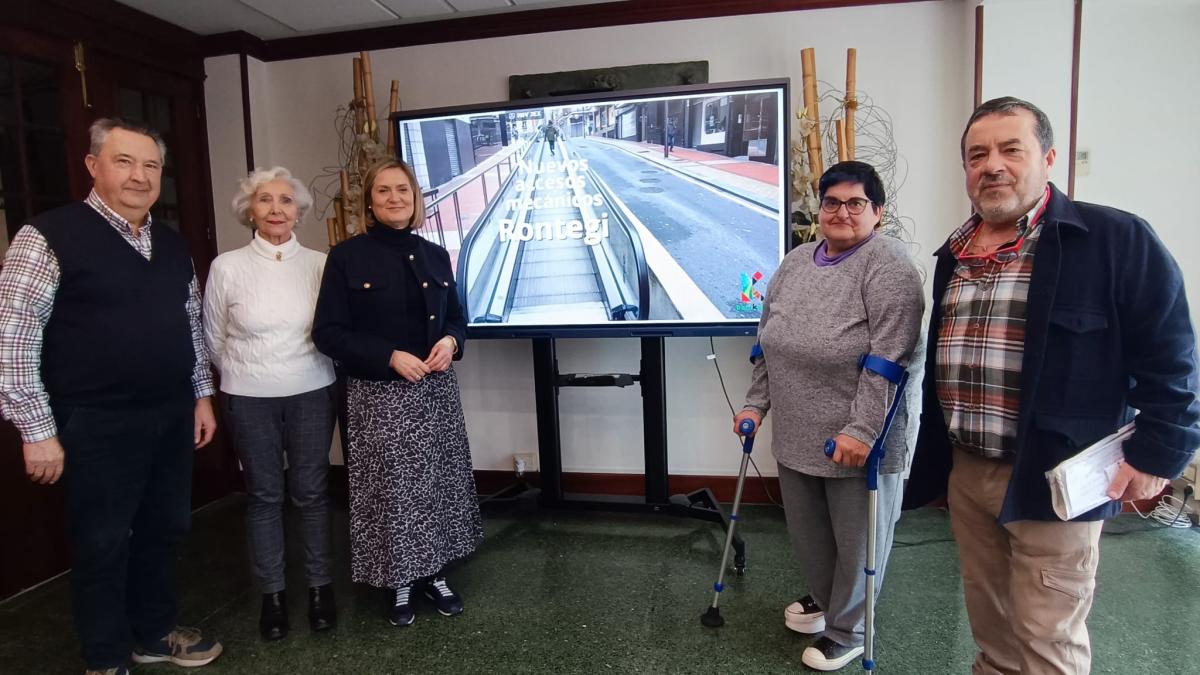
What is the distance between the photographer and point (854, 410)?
1738 millimetres

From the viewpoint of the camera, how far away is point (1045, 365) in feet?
4.37

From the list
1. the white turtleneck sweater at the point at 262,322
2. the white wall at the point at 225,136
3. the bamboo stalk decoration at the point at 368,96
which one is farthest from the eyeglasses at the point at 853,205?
the white wall at the point at 225,136

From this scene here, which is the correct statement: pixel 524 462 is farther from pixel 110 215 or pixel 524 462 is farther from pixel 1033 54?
pixel 1033 54

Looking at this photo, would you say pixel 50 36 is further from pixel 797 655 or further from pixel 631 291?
pixel 797 655

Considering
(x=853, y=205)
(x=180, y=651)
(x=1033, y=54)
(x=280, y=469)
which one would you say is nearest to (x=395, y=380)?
(x=280, y=469)

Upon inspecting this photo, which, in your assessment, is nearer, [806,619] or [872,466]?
[872,466]

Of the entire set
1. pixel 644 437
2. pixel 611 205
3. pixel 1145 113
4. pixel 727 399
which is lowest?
pixel 644 437

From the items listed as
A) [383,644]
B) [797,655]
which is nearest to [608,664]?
[797,655]

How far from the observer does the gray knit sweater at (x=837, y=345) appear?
66.9 inches

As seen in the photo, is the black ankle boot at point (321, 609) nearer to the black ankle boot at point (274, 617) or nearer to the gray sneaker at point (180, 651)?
the black ankle boot at point (274, 617)

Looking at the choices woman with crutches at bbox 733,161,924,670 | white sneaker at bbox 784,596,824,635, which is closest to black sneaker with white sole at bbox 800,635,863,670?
woman with crutches at bbox 733,161,924,670

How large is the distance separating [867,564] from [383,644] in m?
1.57

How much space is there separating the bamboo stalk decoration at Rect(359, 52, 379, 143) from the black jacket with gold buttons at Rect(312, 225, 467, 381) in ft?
3.94

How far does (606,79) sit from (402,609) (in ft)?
8.07
